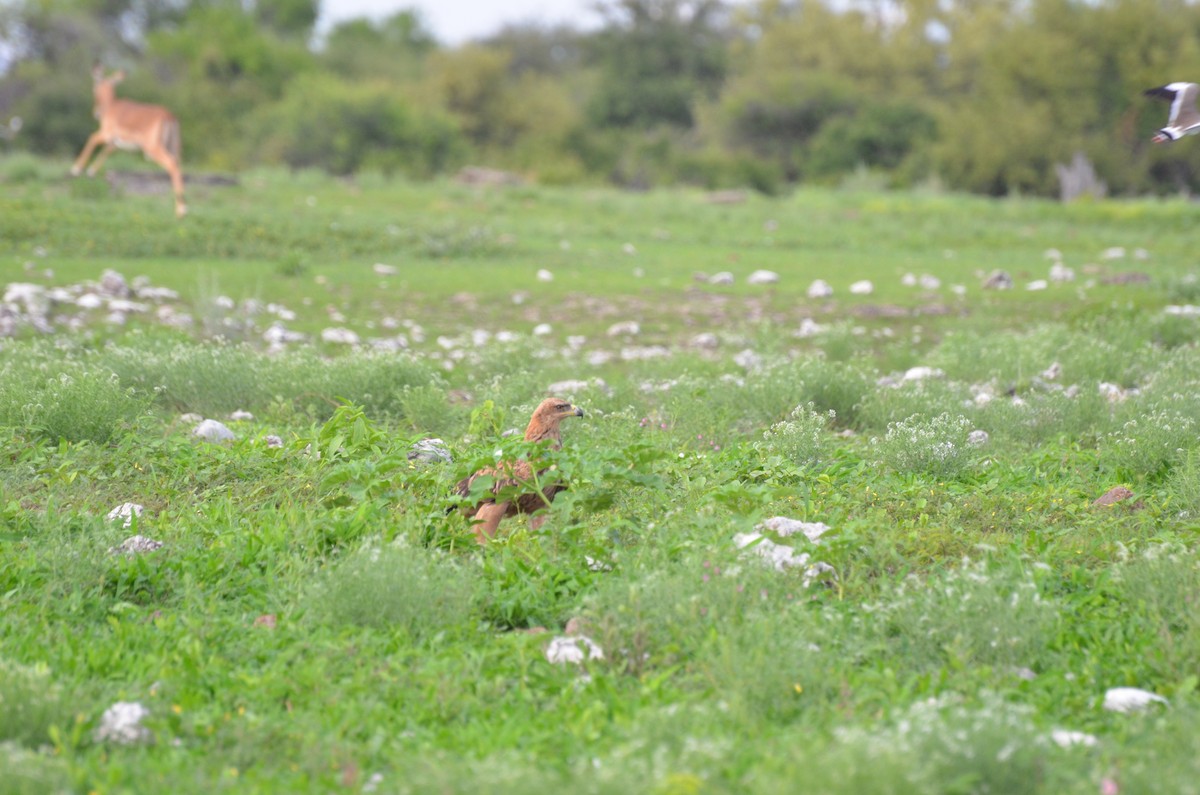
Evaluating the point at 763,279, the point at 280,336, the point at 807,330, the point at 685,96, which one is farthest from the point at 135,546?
the point at 685,96

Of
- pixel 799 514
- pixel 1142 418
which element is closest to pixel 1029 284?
pixel 1142 418

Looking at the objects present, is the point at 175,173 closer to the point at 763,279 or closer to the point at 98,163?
the point at 98,163

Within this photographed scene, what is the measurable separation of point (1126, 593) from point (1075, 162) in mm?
29105

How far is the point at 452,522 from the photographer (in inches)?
203

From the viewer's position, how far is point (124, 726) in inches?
141

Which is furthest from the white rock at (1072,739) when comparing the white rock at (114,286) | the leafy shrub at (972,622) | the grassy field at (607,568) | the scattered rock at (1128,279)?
the scattered rock at (1128,279)

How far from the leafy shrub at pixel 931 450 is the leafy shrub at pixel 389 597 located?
107 inches

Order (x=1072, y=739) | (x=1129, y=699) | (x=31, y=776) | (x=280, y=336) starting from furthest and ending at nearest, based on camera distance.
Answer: (x=280, y=336) → (x=1129, y=699) → (x=1072, y=739) → (x=31, y=776)

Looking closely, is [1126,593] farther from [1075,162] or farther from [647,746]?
[1075,162]

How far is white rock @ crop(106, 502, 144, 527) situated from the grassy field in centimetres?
6

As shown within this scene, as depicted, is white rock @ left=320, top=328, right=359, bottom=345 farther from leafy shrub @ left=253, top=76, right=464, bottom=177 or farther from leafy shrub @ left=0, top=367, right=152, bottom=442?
leafy shrub @ left=253, top=76, right=464, bottom=177

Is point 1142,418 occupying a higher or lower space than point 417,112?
lower

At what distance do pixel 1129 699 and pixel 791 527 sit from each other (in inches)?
62.6

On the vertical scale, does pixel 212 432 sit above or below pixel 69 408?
below
